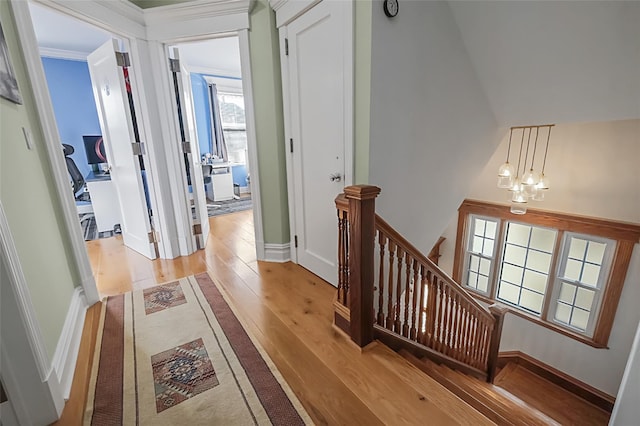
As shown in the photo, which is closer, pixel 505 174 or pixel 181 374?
pixel 181 374

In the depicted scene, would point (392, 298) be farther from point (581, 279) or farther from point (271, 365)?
point (581, 279)

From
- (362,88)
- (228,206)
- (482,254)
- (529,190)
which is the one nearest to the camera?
(362,88)

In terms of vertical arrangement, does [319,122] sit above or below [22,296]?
above

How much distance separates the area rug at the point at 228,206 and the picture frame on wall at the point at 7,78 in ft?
10.4

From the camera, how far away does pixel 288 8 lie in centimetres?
205

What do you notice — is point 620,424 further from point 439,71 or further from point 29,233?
point 29,233

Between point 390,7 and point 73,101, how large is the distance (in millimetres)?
4810

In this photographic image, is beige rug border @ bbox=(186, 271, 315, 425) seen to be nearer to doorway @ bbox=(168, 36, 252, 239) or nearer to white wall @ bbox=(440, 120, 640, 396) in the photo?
doorway @ bbox=(168, 36, 252, 239)

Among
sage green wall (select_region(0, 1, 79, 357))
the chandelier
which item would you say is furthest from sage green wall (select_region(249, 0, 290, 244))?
the chandelier

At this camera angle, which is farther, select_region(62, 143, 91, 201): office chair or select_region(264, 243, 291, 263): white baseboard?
select_region(62, 143, 91, 201): office chair

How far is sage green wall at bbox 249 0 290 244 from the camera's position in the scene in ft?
7.37

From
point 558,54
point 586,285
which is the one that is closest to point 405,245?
point 558,54

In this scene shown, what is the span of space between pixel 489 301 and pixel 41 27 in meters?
6.91

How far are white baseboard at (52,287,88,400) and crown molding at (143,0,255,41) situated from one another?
213cm
